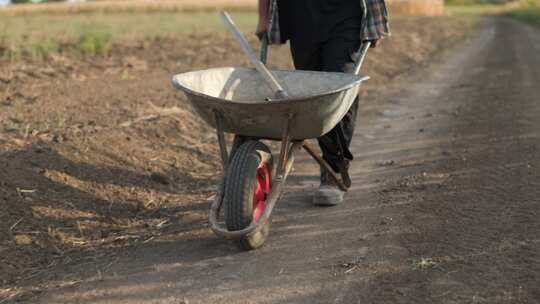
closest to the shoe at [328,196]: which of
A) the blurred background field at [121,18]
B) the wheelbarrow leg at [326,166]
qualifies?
the wheelbarrow leg at [326,166]

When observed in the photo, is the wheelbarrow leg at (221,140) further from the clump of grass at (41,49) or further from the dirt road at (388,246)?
the clump of grass at (41,49)

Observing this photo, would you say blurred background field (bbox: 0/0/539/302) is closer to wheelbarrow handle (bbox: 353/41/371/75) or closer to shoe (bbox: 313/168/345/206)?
shoe (bbox: 313/168/345/206)

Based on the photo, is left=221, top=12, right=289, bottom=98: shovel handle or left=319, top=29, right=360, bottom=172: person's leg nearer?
left=221, top=12, right=289, bottom=98: shovel handle

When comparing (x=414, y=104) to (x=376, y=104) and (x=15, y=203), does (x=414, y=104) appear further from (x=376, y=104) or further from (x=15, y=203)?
(x=15, y=203)

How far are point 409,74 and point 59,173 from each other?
9.29 meters

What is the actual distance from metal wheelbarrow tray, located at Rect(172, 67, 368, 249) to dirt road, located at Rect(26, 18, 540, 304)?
238mm

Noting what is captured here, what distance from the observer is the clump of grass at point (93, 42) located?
13141 mm

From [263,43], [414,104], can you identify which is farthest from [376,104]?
[263,43]

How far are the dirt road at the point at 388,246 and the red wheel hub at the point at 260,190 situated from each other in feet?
0.72

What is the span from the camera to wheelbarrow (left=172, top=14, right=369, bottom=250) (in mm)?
3854

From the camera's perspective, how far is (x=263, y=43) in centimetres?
484

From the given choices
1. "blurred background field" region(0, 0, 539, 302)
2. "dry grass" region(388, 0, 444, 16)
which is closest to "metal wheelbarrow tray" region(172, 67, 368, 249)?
"blurred background field" region(0, 0, 539, 302)

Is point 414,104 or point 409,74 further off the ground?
point 414,104

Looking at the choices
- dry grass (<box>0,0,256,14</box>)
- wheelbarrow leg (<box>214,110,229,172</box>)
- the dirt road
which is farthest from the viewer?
dry grass (<box>0,0,256,14</box>)
